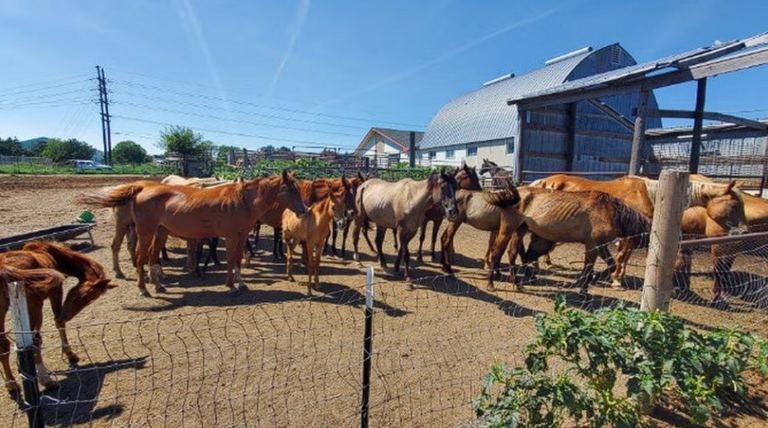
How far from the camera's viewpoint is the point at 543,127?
1580 cm

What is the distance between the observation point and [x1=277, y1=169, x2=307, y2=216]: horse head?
5902 mm

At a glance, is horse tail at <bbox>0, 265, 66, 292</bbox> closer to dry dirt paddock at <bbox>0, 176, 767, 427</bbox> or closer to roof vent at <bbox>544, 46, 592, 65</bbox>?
dry dirt paddock at <bbox>0, 176, 767, 427</bbox>

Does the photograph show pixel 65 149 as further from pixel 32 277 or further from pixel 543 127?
pixel 32 277

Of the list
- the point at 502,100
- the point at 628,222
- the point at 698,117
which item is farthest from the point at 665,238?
the point at 502,100

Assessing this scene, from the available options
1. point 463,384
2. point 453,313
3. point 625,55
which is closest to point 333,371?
point 463,384

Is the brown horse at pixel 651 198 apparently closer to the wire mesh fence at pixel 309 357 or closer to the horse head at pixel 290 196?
the wire mesh fence at pixel 309 357

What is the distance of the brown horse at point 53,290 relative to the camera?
2.94 m

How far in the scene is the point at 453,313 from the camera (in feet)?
16.9

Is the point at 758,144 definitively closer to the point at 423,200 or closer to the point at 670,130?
the point at 670,130

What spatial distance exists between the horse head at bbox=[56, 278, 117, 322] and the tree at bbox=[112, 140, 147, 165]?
282ft

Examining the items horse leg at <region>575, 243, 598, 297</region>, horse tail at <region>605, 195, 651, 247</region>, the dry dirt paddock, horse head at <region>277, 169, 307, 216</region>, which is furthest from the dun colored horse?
horse tail at <region>605, 195, 651, 247</region>

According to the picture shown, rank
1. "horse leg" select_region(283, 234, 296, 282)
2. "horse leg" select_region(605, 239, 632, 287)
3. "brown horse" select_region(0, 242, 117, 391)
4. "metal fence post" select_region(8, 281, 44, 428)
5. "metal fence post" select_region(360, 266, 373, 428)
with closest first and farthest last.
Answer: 1. "metal fence post" select_region(8, 281, 44, 428)
2. "metal fence post" select_region(360, 266, 373, 428)
3. "brown horse" select_region(0, 242, 117, 391)
4. "horse leg" select_region(605, 239, 632, 287)
5. "horse leg" select_region(283, 234, 296, 282)

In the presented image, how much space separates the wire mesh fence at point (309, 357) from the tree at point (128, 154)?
85.4 meters

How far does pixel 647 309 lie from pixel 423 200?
417 cm
